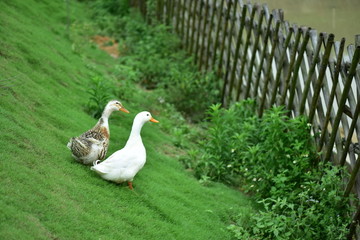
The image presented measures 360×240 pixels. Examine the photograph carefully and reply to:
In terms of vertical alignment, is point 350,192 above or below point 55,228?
above

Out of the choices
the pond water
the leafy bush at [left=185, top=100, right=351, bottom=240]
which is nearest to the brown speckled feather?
the leafy bush at [left=185, top=100, right=351, bottom=240]

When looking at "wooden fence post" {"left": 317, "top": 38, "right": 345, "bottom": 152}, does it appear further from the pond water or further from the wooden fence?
the pond water

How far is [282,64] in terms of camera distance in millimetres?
7855

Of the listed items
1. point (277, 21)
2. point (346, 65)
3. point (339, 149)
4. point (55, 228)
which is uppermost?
point (277, 21)

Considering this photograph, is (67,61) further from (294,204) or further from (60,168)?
(294,204)

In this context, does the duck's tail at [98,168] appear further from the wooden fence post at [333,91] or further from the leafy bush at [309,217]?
the wooden fence post at [333,91]

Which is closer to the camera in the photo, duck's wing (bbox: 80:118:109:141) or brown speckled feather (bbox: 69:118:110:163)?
brown speckled feather (bbox: 69:118:110:163)

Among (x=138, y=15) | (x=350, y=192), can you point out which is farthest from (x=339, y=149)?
(x=138, y=15)

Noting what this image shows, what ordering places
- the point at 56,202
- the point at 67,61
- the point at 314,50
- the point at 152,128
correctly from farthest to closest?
1. the point at 67,61
2. the point at 152,128
3. the point at 314,50
4. the point at 56,202

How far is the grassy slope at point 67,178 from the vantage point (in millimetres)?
4742

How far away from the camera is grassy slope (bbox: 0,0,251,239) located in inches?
187

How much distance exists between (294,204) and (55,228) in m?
2.79

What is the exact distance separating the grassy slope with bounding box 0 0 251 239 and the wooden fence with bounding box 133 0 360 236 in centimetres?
141

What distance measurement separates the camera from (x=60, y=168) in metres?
5.63
